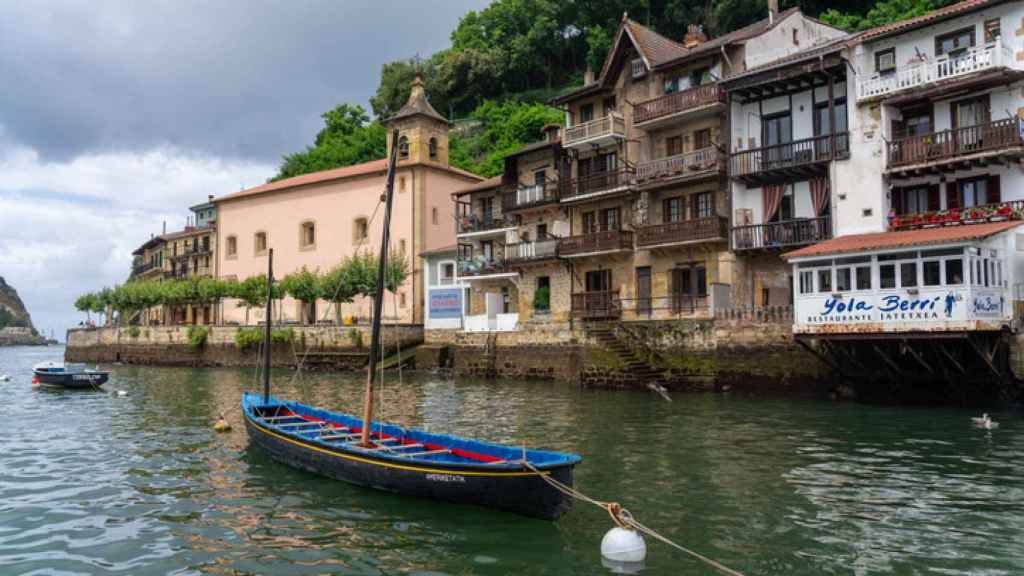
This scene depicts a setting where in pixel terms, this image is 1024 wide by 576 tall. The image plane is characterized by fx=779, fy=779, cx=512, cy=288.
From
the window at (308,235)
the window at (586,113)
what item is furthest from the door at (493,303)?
the window at (308,235)

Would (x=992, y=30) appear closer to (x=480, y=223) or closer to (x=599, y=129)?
(x=599, y=129)

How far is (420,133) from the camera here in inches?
2436

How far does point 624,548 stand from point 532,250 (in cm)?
3530

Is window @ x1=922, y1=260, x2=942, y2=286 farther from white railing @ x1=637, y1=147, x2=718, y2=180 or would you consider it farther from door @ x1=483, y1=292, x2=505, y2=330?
door @ x1=483, y1=292, x2=505, y2=330

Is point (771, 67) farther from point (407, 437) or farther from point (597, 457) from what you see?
point (407, 437)

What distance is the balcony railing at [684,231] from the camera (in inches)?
1420

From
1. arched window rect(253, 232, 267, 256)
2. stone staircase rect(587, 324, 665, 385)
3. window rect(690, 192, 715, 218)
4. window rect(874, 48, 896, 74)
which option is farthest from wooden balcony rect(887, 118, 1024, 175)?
arched window rect(253, 232, 267, 256)

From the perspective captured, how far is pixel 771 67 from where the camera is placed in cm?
3353

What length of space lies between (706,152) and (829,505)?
26119mm

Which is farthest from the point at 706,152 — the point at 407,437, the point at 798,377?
the point at 407,437

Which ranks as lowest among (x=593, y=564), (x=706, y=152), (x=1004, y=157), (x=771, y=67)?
(x=593, y=564)

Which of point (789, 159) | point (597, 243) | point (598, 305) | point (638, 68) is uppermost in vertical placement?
point (638, 68)

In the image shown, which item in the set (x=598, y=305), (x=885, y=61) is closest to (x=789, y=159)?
(x=885, y=61)

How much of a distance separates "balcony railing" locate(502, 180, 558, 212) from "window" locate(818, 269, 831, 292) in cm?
1932
